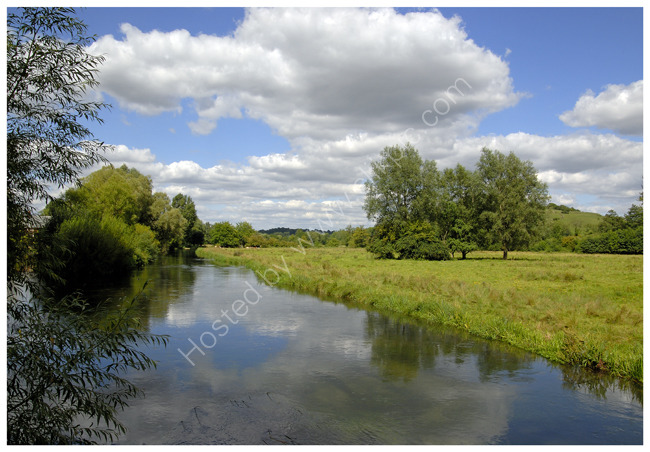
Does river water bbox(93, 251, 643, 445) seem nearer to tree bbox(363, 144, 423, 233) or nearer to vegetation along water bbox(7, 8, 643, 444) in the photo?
vegetation along water bbox(7, 8, 643, 444)

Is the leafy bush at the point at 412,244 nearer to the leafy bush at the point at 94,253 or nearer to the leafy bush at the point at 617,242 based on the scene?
the leafy bush at the point at 94,253

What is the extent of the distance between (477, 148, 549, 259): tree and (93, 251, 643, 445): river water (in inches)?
1398

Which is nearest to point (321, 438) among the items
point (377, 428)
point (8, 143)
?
point (377, 428)

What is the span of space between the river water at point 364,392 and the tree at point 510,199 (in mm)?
35509

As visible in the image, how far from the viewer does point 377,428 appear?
770cm

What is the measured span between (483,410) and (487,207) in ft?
149

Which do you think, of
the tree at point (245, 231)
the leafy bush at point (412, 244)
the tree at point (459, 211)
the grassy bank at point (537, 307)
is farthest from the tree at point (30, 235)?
the tree at point (245, 231)

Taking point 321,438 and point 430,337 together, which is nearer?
point 321,438

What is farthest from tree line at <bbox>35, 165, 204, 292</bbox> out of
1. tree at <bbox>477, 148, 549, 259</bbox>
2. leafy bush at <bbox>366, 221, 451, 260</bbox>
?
tree at <bbox>477, 148, 549, 259</bbox>

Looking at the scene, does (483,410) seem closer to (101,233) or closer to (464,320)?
(464,320)

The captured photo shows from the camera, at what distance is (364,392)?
952 centimetres

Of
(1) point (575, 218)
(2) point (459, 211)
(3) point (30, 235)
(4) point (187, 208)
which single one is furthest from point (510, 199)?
(1) point (575, 218)

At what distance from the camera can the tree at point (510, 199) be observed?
46594mm

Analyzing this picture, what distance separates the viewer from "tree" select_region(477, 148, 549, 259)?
46594 mm
